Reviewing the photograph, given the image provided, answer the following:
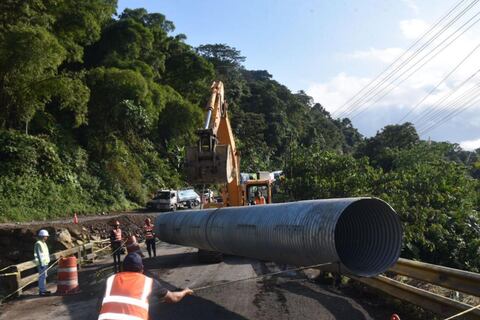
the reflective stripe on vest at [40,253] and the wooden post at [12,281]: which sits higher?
the reflective stripe on vest at [40,253]

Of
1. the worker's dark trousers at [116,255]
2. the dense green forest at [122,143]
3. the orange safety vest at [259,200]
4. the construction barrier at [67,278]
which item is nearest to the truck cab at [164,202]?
the dense green forest at [122,143]

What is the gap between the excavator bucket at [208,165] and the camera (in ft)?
50.4

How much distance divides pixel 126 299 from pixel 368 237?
4.37 m

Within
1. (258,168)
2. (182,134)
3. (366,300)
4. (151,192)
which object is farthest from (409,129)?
(366,300)

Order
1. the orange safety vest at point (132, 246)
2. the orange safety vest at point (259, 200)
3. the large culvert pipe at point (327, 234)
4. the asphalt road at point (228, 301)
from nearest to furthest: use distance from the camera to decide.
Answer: the large culvert pipe at point (327, 234) → the asphalt road at point (228, 301) → the orange safety vest at point (132, 246) → the orange safety vest at point (259, 200)

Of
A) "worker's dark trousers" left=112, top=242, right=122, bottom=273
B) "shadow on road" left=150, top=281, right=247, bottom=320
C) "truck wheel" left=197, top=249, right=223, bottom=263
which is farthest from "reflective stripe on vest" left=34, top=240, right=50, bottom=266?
"shadow on road" left=150, top=281, right=247, bottom=320

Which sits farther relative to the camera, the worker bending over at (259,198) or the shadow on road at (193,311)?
the worker bending over at (259,198)

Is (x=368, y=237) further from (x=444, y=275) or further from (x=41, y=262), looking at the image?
(x=41, y=262)

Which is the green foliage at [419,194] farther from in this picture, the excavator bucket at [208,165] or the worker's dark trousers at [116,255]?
the worker's dark trousers at [116,255]

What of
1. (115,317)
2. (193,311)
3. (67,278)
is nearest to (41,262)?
(67,278)

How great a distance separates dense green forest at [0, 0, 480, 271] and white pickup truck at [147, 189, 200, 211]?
2.06 m

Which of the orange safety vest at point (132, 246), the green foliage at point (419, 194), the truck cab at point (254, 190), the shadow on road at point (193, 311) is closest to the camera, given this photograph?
the shadow on road at point (193, 311)

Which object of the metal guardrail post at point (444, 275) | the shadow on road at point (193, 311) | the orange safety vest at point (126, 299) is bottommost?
the shadow on road at point (193, 311)

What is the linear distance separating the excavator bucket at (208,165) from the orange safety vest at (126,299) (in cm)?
1048
